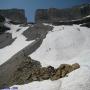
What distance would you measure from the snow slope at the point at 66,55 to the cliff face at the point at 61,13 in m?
34.0

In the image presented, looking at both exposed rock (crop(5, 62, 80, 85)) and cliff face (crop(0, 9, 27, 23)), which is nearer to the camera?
exposed rock (crop(5, 62, 80, 85))

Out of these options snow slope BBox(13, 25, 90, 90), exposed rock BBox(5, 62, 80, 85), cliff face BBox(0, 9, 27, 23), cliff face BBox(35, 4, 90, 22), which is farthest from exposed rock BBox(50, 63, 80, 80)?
cliff face BBox(0, 9, 27, 23)

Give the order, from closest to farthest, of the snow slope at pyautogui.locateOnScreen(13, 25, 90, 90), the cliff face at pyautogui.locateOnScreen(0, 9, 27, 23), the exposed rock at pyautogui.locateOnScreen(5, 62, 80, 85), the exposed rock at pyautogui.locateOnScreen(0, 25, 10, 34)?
the snow slope at pyautogui.locateOnScreen(13, 25, 90, 90) < the exposed rock at pyautogui.locateOnScreen(5, 62, 80, 85) < the exposed rock at pyautogui.locateOnScreen(0, 25, 10, 34) < the cliff face at pyautogui.locateOnScreen(0, 9, 27, 23)

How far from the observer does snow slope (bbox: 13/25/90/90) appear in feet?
62.4

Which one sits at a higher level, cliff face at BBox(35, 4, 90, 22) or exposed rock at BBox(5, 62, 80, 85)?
cliff face at BBox(35, 4, 90, 22)

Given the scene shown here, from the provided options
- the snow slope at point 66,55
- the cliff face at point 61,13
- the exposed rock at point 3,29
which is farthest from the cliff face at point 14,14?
the snow slope at point 66,55

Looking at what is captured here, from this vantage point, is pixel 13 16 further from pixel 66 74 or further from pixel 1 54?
pixel 66 74

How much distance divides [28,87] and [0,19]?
48811mm

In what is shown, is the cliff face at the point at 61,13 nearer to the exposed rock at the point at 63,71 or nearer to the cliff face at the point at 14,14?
the cliff face at the point at 14,14

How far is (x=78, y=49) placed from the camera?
34719mm

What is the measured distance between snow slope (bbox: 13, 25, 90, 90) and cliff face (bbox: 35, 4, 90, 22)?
34.0m

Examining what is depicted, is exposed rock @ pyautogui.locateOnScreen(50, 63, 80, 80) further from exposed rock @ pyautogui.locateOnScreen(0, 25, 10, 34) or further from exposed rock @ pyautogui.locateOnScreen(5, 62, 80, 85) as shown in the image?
exposed rock @ pyautogui.locateOnScreen(0, 25, 10, 34)

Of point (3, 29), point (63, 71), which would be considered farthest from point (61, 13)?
point (63, 71)

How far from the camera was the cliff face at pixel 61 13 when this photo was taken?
7738 cm
